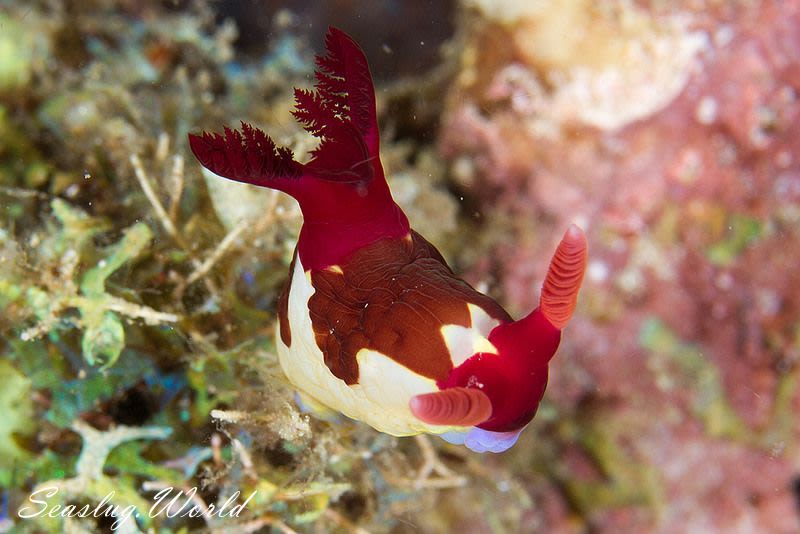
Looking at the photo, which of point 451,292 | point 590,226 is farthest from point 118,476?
point 590,226

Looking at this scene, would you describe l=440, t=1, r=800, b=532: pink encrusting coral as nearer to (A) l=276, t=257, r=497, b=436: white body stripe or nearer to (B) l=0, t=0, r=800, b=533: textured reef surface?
(B) l=0, t=0, r=800, b=533: textured reef surface

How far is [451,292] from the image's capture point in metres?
1.51

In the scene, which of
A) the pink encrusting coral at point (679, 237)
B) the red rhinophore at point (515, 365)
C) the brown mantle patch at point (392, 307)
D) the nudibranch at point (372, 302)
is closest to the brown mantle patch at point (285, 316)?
the nudibranch at point (372, 302)

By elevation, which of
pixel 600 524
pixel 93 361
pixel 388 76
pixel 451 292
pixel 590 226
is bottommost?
pixel 600 524

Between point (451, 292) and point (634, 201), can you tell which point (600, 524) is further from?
point (451, 292)

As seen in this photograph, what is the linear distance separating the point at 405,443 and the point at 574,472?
1.66 m

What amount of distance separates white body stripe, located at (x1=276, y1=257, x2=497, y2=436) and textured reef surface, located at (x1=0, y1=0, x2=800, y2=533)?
442 millimetres

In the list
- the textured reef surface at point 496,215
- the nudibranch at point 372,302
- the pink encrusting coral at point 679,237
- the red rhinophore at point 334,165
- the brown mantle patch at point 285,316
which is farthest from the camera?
the pink encrusting coral at point 679,237

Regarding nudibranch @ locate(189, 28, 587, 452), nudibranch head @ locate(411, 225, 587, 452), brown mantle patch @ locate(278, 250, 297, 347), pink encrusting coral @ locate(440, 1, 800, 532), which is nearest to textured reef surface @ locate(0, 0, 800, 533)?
pink encrusting coral @ locate(440, 1, 800, 532)

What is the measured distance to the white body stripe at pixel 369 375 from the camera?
1421mm

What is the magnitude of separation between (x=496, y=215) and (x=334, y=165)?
2049 millimetres

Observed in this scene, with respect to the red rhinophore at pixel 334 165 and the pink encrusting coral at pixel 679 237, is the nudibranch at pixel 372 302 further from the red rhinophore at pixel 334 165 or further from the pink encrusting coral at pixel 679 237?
the pink encrusting coral at pixel 679 237

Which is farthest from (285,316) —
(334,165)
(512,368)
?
(512,368)

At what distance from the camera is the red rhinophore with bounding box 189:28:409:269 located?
153 cm
